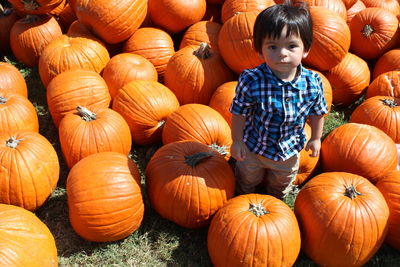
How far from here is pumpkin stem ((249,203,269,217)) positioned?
9.15ft

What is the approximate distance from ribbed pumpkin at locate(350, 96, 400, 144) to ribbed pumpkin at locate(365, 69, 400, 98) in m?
0.24

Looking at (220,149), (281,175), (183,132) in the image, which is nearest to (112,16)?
(183,132)

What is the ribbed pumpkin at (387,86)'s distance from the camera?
14.2ft

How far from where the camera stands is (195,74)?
4352 millimetres

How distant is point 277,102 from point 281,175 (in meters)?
0.82

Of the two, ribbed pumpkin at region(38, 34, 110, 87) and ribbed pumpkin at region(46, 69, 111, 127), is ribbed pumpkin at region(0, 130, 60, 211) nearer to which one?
ribbed pumpkin at region(46, 69, 111, 127)

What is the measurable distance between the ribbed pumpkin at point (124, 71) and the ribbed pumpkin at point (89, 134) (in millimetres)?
713

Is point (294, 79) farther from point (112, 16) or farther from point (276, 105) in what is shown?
point (112, 16)

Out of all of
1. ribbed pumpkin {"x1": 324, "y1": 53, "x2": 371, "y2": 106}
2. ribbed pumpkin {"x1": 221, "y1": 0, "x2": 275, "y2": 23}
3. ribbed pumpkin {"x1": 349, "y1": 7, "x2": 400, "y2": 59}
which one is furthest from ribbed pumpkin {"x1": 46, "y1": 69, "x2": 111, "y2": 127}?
ribbed pumpkin {"x1": 349, "y1": 7, "x2": 400, "y2": 59}

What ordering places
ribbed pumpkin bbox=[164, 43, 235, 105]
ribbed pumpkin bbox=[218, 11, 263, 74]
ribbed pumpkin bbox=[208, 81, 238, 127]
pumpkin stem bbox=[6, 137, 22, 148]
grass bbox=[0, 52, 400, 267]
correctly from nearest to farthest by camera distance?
1. grass bbox=[0, 52, 400, 267]
2. pumpkin stem bbox=[6, 137, 22, 148]
3. ribbed pumpkin bbox=[208, 81, 238, 127]
4. ribbed pumpkin bbox=[218, 11, 263, 74]
5. ribbed pumpkin bbox=[164, 43, 235, 105]

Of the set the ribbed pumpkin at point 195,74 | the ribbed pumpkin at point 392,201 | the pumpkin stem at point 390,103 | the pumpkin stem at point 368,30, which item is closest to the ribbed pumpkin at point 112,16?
the ribbed pumpkin at point 195,74

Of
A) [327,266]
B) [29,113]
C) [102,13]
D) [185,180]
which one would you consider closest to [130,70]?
[102,13]

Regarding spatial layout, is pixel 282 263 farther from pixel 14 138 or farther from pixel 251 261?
pixel 14 138

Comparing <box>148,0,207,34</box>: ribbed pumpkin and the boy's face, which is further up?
the boy's face
